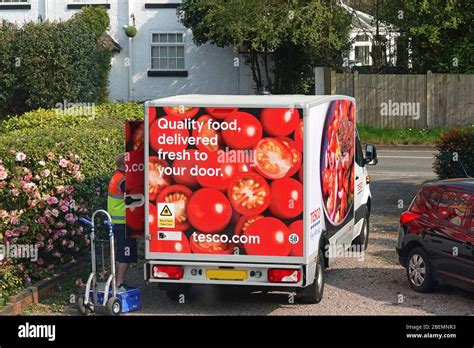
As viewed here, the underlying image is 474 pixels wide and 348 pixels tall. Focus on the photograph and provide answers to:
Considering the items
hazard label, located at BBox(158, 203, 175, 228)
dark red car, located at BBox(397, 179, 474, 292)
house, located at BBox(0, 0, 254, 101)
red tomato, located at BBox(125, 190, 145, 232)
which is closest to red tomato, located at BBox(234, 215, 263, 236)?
hazard label, located at BBox(158, 203, 175, 228)

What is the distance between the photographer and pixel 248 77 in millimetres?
40219

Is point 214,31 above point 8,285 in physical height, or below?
above

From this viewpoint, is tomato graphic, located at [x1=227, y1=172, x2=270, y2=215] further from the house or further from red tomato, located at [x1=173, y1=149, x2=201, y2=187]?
the house

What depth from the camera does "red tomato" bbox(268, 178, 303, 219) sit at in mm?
12211

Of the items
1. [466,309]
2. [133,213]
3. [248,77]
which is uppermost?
[248,77]

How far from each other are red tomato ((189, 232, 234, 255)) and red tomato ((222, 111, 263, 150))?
1.14 m

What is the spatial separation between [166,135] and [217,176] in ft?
2.56

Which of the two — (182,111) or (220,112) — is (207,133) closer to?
(220,112)

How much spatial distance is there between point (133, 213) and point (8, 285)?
5.81 feet

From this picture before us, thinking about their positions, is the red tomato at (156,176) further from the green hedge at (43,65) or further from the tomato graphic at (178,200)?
the green hedge at (43,65)

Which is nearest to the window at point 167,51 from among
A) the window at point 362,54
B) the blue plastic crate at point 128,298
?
the window at point 362,54

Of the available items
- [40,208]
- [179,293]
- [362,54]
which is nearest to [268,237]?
[179,293]
